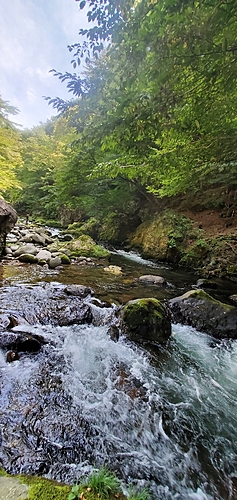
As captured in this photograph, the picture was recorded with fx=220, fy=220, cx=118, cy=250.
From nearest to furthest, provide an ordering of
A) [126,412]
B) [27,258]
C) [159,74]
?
1. [126,412]
2. [159,74]
3. [27,258]

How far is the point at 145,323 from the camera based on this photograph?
3336 mm

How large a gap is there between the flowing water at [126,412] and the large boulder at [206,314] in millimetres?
348

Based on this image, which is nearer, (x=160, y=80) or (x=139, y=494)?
(x=139, y=494)

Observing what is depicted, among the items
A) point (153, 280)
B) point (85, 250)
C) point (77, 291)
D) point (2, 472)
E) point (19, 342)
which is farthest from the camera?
point (85, 250)

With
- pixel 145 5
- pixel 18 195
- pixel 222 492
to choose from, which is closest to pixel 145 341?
pixel 222 492

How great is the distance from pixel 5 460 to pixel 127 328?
219 cm

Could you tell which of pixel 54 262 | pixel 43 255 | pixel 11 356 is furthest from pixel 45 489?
pixel 43 255

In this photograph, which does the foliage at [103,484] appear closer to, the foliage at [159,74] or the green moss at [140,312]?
the green moss at [140,312]

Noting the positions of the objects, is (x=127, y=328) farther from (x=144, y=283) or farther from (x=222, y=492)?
(x=144, y=283)

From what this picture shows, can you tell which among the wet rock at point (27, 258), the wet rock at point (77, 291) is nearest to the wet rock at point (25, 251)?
the wet rock at point (27, 258)

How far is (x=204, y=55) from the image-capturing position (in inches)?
87.3

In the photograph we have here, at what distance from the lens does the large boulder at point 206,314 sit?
3709mm

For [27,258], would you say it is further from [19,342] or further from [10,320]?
[19,342]

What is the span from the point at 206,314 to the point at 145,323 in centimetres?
129
